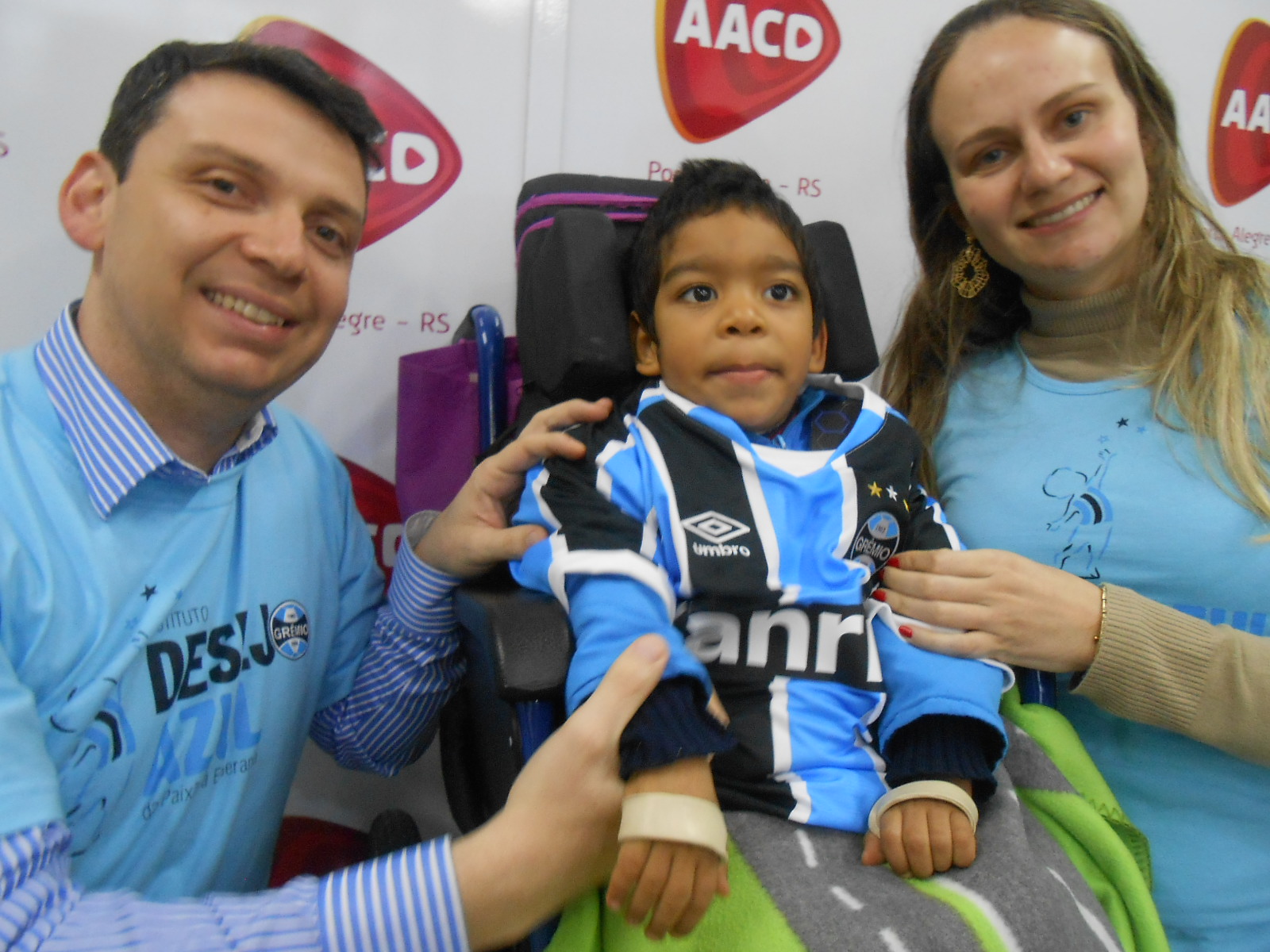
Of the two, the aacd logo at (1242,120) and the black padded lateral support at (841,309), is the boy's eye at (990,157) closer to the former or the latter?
the black padded lateral support at (841,309)

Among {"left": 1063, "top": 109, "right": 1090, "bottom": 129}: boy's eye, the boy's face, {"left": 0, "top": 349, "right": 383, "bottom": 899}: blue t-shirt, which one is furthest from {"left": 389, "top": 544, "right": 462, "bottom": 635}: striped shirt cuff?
{"left": 1063, "top": 109, "right": 1090, "bottom": 129}: boy's eye

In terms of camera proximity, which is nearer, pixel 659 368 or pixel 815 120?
pixel 659 368

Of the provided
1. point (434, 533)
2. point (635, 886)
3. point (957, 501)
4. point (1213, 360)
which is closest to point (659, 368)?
point (434, 533)

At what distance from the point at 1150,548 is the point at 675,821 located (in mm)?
843

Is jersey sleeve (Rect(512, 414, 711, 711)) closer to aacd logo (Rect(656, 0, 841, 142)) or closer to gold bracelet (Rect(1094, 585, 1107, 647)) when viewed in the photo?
gold bracelet (Rect(1094, 585, 1107, 647))

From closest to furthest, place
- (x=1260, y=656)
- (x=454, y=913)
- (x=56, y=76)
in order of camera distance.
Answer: (x=454, y=913) → (x=1260, y=656) → (x=56, y=76)

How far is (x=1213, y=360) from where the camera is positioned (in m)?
1.19

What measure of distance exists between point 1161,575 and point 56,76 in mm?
2113

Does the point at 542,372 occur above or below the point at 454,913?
above

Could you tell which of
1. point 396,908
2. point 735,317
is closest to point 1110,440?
point 735,317

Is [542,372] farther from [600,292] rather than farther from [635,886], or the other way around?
[635,886]

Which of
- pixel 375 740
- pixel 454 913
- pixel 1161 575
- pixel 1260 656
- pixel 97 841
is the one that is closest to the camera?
pixel 454 913

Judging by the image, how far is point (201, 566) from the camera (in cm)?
99

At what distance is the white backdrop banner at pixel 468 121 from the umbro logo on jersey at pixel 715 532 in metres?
1.01
